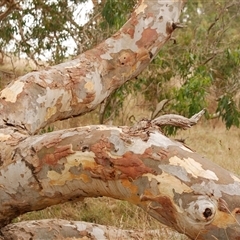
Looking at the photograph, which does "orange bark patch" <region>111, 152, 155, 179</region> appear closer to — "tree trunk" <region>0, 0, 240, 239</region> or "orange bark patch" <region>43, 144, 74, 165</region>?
"tree trunk" <region>0, 0, 240, 239</region>

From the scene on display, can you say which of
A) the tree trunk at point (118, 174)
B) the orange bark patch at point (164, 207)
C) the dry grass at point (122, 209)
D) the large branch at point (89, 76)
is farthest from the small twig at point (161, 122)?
the large branch at point (89, 76)

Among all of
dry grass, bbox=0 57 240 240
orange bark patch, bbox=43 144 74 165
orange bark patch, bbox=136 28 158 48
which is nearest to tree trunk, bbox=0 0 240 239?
orange bark patch, bbox=43 144 74 165

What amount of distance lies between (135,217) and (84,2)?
12.9ft

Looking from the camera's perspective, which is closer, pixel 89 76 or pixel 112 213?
pixel 89 76

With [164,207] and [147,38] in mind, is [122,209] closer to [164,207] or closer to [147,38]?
[147,38]

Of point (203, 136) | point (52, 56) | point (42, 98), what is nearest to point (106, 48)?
point (42, 98)

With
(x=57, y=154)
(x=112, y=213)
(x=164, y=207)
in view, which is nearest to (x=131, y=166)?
(x=164, y=207)

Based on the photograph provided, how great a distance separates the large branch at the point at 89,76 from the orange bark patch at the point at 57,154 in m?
0.60

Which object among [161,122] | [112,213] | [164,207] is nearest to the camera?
[164,207]

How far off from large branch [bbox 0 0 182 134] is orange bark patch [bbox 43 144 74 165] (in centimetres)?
60

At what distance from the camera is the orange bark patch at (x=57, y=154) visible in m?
2.10

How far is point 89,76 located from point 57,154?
4.13ft

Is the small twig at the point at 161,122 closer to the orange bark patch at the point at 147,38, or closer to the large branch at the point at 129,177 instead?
the large branch at the point at 129,177

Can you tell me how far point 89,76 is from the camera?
3.32 m
